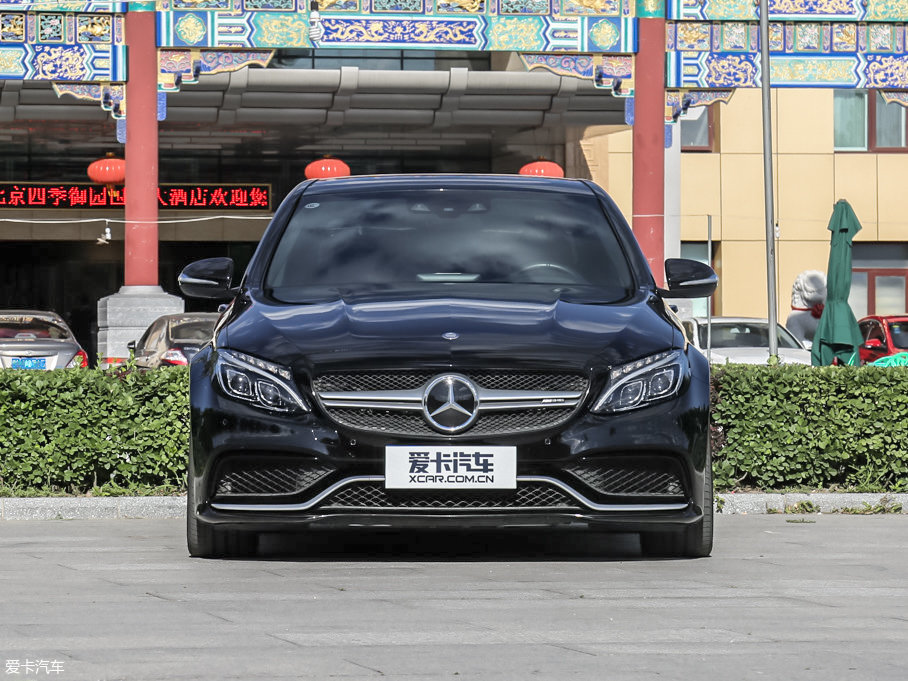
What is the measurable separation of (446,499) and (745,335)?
14687 mm

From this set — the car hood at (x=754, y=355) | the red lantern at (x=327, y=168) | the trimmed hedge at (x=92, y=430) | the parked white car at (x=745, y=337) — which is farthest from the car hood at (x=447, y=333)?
the red lantern at (x=327, y=168)

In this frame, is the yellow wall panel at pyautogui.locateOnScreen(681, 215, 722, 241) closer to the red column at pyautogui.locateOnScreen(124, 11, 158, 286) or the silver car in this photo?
the red column at pyautogui.locateOnScreen(124, 11, 158, 286)

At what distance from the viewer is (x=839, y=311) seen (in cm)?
1725

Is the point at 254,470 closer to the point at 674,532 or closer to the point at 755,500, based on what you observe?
the point at 674,532

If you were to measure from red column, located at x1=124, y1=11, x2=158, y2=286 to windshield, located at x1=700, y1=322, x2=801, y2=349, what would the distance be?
24.5 ft

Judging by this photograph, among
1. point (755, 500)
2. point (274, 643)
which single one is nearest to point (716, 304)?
point (755, 500)

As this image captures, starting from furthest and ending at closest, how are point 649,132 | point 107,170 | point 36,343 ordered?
point 107,170, point 649,132, point 36,343

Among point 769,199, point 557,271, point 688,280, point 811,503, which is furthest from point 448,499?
point 769,199

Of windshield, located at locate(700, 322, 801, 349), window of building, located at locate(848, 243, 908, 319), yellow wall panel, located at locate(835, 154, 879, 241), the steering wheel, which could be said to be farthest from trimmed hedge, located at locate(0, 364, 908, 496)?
window of building, located at locate(848, 243, 908, 319)

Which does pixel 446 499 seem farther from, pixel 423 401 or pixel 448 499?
pixel 423 401

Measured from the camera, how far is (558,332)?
702 cm

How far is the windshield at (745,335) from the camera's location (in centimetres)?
2092

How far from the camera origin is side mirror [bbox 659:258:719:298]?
822 cm

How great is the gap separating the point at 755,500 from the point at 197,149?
25.8 metres
